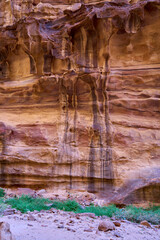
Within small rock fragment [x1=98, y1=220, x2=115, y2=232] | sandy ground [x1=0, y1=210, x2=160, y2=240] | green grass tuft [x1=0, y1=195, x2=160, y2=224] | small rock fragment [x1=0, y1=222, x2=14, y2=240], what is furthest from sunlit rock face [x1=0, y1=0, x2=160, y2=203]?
small rock fragment [x1=0, y1=222, x2=14, y2=240]

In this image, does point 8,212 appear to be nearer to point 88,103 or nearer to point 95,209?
point 95,209

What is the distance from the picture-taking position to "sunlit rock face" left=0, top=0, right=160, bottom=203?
24.6ft

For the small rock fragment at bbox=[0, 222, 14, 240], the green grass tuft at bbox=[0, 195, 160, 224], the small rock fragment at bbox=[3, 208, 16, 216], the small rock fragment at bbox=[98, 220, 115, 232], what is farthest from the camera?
the green grass tuft at bbox=[0, 195, 160, 224]

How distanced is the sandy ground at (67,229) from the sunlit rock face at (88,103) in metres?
2.60

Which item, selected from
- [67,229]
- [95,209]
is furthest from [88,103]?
[67,229]

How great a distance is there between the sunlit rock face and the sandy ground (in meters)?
2.60

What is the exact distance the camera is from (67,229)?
13.2 feet

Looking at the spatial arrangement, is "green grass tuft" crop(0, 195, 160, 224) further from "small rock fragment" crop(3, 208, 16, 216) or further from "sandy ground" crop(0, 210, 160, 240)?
"sandy ground" crop(0, 210, 160, 240)

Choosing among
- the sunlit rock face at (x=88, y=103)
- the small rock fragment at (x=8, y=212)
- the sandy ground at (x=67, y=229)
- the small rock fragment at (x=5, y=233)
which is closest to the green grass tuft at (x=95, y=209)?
the small rock fragment at (x=8, y=212)

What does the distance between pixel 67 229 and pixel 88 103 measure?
4.77 metres

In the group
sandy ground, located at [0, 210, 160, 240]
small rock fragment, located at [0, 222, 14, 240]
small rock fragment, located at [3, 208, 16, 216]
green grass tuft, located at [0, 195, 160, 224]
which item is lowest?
green grass tuft, located at [0, 195, 160, 224]

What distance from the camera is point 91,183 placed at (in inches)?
295

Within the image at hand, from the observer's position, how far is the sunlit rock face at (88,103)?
24.6 ft

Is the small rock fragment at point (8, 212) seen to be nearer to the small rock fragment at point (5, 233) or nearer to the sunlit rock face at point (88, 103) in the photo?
the small rock fragment at point (5, 233)
